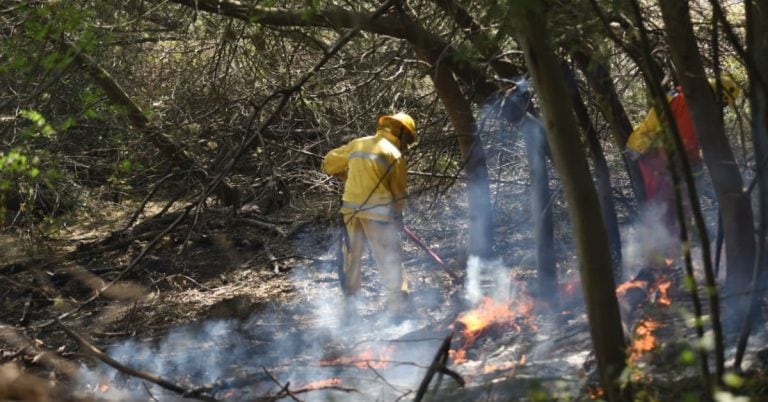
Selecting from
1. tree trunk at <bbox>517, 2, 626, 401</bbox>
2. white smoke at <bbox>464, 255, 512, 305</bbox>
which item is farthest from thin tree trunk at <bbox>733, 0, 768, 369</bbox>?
white smoke at <bbox>464, 255, 512, 305</bbox>

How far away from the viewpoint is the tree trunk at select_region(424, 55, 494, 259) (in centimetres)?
802

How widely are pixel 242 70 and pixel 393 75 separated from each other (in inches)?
64.9

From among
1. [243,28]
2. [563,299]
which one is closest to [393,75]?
[243,28]

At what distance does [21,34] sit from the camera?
7949mm

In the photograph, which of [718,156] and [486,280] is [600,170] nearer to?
[486,280]

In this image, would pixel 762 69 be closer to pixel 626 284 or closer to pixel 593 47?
pixel 593 47

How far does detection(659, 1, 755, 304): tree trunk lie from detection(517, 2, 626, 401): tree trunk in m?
1.35

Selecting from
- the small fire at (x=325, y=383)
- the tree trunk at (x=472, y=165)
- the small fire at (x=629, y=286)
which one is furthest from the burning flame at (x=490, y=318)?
the tree trunk at (x=472, y=165)

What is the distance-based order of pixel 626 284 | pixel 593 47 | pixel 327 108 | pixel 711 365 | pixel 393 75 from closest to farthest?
pixel 711 365 < pixel 593 47 < pixel 626 284 < pixel 393 75 < pixel 327 108

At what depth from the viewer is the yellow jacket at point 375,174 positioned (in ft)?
25.0

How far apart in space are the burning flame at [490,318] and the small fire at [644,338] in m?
1.24

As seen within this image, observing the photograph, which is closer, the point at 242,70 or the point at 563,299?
the point at 563,299

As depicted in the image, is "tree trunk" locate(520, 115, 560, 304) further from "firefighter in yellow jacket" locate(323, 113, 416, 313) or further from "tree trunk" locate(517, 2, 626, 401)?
"tree trunk" locate(517, 2, 626, 401)

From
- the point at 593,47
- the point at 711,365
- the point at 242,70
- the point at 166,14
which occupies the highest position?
the point at 166,14
